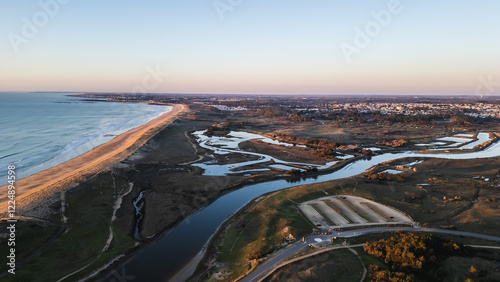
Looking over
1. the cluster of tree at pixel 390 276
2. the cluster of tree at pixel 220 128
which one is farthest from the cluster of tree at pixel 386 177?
the cluster of tree at pixel 220 128

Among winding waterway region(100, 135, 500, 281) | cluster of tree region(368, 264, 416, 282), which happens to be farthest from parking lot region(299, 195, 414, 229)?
winding waterway region(100, 135, 500, 281)

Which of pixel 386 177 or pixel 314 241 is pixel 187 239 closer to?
pixel 314 241

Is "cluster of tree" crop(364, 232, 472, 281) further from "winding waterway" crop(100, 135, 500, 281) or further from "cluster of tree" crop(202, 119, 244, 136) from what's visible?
"cluster of tree" crop(202, 119, 244, 136)

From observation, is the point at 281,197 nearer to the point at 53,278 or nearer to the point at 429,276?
the point at 429,276

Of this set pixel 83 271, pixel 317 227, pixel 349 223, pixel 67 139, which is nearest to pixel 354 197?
pixel 349 223

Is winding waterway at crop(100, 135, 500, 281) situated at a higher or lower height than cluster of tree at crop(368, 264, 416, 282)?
lower

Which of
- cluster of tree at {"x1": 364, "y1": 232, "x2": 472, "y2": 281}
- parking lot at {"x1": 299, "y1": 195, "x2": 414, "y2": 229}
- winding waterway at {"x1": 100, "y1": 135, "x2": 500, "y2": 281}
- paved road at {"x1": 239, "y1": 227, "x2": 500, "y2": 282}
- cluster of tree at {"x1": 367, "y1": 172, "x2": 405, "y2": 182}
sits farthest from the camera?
cluster of tree at {"x1": 367, "y1": 172, "x2": 405, "y2": 182}

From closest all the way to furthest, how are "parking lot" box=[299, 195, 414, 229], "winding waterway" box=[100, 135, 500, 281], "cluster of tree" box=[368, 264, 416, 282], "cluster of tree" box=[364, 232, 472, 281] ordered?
"cluster of tree" box=[368, 264, 416, 282] → "cluster of tree" box=[364, 232, 472, 281] → "winding waterway" box=[100, 135, 500, 281] → "parking lot" box=[299, 195, 414, 229]
